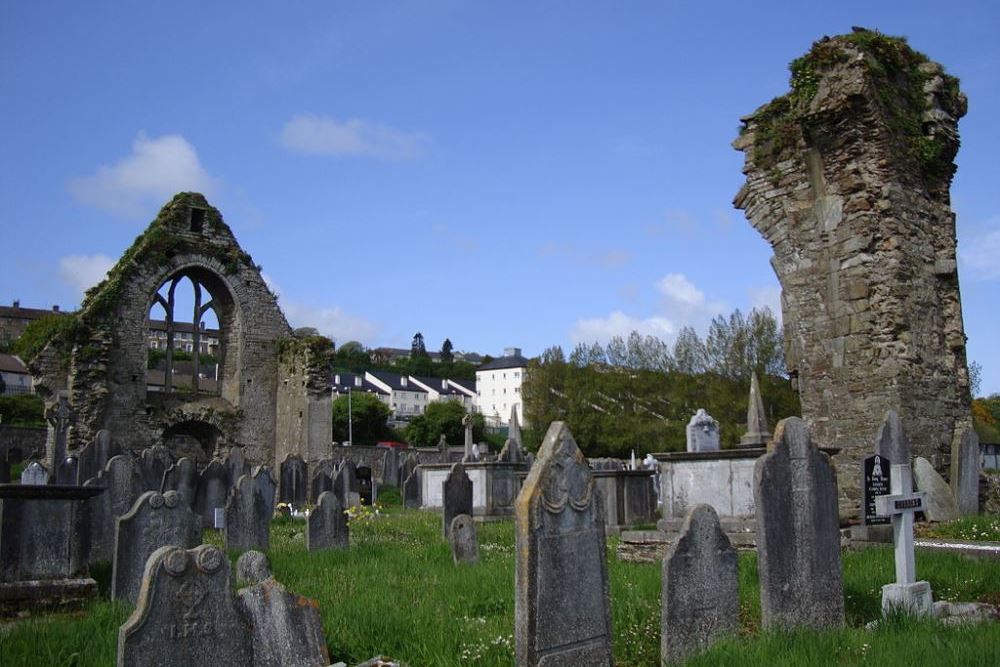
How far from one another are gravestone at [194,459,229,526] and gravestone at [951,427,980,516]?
40.1ft

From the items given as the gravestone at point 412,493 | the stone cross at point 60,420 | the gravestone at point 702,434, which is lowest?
the gravestone at point 412,493

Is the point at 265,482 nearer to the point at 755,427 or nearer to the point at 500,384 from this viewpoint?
the point at 755,427

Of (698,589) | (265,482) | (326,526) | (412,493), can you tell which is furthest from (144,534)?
(412,493)

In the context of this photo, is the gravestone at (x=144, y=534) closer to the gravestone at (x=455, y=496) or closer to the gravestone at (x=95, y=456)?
the gravestone at (x=455, y=496)

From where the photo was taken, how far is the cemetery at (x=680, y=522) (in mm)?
4727

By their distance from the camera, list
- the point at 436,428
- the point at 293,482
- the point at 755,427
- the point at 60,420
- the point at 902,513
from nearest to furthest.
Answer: the point at 902,513 → the point at 755,427 → the point at 293,482 → the point at 60,420 → the point at 436,428

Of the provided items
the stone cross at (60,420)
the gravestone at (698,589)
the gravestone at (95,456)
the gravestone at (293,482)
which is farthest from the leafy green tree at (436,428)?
the gravestone at (698,589)

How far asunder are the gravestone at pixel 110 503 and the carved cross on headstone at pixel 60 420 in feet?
44.4

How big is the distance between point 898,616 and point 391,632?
343cm

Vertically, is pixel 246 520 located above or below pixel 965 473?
below

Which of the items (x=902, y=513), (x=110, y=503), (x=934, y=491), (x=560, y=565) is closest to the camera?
(x=560, y=565)

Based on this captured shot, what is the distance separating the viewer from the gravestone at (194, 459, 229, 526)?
15.9 m

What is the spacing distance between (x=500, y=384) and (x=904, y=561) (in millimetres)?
104313

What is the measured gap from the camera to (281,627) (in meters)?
4.45
